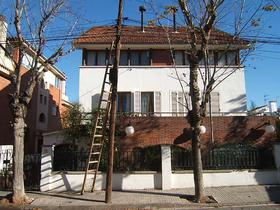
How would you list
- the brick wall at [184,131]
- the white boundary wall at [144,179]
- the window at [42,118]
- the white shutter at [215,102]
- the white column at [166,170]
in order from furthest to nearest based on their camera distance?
the window at [42,118] < the white shutter at [215,102] < the brick wall at [184,131] < the white boundary wall at [144,179] < the white column at [166,170]

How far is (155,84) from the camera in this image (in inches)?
843

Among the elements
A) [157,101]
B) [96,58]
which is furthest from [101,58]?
[157,101]

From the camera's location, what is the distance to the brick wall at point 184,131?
18.4 m

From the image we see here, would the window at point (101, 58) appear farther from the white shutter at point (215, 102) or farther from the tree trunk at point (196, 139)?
the tree trunk at point (196, 139)

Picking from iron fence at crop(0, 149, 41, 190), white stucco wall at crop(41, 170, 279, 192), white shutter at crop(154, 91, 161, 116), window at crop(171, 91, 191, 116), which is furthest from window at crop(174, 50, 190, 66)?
iron fence at crop(0, 149, 41, 190)

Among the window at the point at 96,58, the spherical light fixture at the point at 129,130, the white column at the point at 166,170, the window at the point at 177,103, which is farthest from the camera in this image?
the window at the point at 96,58

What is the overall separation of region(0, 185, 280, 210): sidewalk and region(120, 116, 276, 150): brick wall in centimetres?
360

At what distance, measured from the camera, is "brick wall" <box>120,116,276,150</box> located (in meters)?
18.4

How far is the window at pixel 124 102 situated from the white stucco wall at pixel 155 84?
313mm

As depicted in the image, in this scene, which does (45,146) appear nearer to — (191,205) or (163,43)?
(191,205)

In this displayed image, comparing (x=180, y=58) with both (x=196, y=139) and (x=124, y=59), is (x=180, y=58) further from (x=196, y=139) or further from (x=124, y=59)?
(x=196, y=139)

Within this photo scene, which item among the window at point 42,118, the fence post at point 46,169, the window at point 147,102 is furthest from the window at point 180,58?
the window at point 42,118

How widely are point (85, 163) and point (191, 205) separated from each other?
548cm

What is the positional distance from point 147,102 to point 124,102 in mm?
1349
